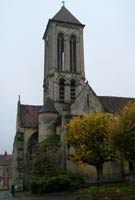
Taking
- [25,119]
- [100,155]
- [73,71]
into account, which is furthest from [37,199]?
[73,71]

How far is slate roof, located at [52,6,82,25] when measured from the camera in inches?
1951

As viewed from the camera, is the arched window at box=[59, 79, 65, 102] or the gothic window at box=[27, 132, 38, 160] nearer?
the gothic window at box=[27, 132, 38, 160]

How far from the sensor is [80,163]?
115ft

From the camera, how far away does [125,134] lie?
30.1 meters

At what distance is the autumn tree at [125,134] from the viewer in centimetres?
3006

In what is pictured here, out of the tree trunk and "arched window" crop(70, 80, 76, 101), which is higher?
"arched window" crop(70, 80, 76, 101)

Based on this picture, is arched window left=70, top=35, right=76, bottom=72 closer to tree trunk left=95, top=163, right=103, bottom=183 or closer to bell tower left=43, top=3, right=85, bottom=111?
bell tower left=43, top=3, right=85, bottom=111

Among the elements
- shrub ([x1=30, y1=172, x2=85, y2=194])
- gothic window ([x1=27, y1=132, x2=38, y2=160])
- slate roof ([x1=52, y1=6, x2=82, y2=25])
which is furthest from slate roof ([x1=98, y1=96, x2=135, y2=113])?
shrub ([x1=30, y1=172, x2=85, y2=194])

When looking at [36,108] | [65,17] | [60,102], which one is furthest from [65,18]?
[36,108]

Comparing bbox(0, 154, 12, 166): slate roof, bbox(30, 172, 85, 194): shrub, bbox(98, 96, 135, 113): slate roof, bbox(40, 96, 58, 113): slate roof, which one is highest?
bbox(98, 96, 135, 113): slate roof

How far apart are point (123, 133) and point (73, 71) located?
18.3 metres

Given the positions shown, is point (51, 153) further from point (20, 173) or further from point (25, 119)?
point (25, 119)

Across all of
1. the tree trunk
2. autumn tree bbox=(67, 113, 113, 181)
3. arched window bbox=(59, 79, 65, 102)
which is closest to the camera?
autumn tree bbox=(67, 113, 113, 181)

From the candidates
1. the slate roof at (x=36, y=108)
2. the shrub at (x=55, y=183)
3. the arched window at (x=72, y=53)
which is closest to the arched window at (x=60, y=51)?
the arched window at (x=72, y=53)
